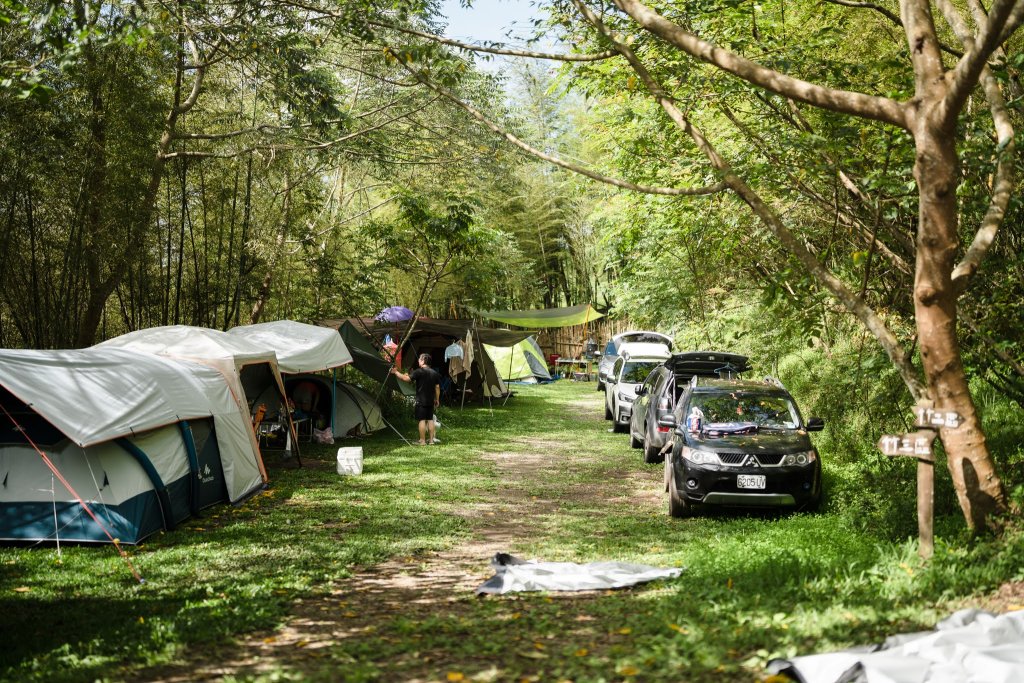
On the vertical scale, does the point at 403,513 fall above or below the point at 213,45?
below

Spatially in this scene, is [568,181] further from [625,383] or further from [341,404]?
[341,404]

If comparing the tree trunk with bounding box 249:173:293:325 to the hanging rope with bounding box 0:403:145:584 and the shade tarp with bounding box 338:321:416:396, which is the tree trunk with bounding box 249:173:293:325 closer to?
the shade tarp with bounding box 338:321:416:396

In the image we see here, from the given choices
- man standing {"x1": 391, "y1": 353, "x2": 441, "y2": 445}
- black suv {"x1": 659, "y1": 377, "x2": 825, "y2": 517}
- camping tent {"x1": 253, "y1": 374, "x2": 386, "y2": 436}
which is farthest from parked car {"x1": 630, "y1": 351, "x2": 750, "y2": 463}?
camping tent {"x1": 253, "y1": 374, "x2": 386, "y2": 436}

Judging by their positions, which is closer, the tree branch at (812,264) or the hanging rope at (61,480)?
the tree branch at (812,264)

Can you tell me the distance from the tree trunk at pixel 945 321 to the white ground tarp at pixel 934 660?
1818 millimetres

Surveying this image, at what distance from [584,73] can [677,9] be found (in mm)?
1184

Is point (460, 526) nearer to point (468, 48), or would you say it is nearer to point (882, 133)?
point (468, 48)

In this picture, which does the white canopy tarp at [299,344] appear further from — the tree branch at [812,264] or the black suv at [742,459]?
the tree branch at [812,264]

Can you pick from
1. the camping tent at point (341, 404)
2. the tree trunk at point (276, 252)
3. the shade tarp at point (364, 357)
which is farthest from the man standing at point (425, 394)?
the tree trunk at point (276, 252)

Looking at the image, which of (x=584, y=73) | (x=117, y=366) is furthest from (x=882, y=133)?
(x=117, y=366)

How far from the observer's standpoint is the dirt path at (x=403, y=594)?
14.3ft

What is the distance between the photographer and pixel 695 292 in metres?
19.7

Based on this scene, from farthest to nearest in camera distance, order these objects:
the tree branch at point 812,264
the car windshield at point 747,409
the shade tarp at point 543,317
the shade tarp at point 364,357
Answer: the shade tarp at point 543,317 < the shade tarp at point 364,357 < the car windshield at point 747,409 < the tree branch at point 812,264

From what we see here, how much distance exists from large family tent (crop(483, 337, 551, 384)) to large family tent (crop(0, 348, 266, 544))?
16.2m
